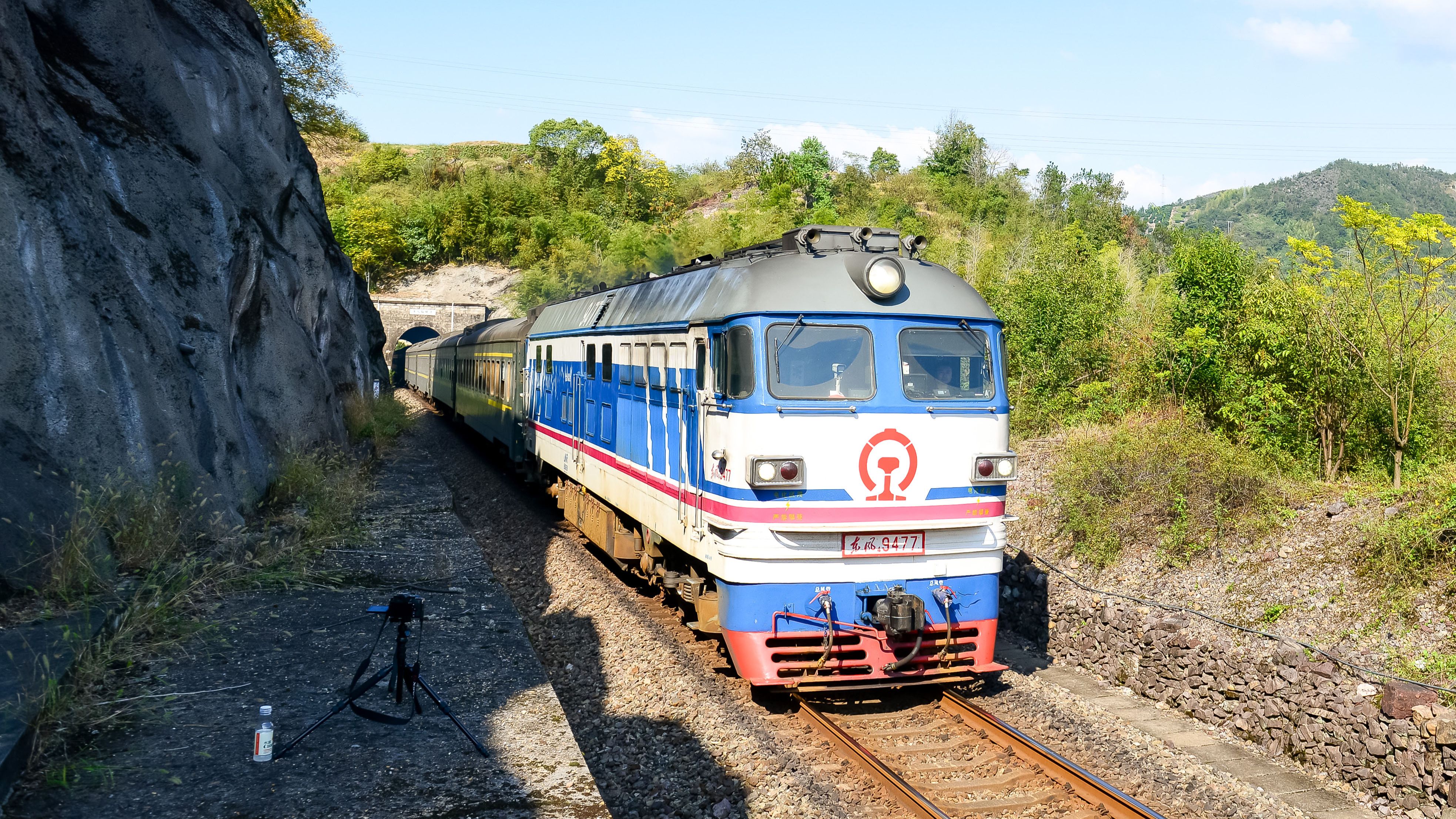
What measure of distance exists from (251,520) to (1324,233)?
325ft

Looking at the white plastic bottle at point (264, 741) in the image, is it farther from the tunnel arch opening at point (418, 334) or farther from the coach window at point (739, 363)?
the tunnel arch opening at point (418, 334)

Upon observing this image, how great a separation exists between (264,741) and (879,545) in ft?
14.6

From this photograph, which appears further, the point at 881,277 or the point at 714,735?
the point at 881,277

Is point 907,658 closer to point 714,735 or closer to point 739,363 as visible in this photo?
point 714,735

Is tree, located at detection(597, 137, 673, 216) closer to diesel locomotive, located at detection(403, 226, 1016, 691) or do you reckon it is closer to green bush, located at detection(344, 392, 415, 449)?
green bush, located at detection(344, 392, 415, 449)

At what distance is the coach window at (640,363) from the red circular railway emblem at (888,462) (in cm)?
310

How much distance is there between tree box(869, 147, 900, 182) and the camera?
3354 inches

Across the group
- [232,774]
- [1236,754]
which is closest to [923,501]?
[1236,754]

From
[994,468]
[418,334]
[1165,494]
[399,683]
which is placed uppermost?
[418,334]

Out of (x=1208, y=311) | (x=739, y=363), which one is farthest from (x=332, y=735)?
(x=1208, y=311)

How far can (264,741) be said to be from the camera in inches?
240

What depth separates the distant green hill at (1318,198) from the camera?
368 ft

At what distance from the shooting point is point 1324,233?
89625mm

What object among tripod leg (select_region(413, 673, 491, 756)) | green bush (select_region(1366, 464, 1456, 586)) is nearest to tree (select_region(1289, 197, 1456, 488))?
green bush (select_region(1366, 464, 1456, 586))
